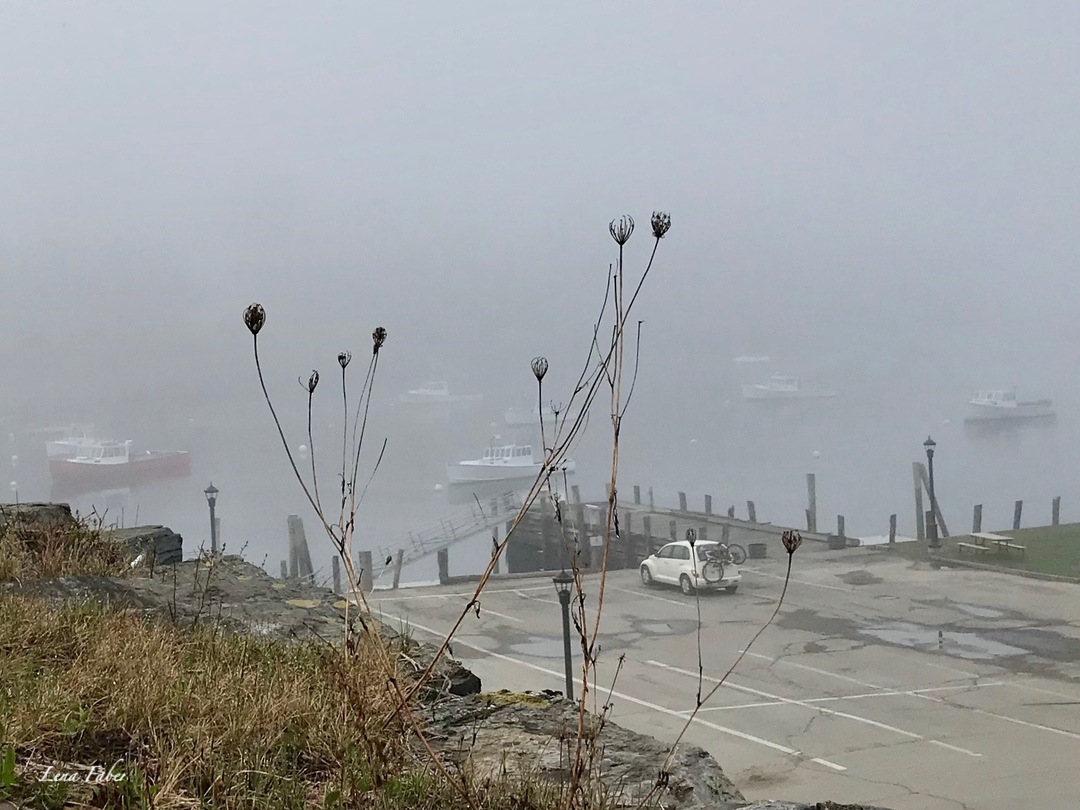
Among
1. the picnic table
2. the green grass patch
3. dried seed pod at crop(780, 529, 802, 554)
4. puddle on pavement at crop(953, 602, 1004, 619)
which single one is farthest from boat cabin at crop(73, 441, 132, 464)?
dried seed pod at crop(780, 529, 802, 554)

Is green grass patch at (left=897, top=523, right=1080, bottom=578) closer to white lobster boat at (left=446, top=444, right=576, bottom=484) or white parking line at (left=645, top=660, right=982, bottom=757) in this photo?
white parking line at (left=645, top=660, right=982, bottom=757)

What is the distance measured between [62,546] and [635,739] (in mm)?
1923

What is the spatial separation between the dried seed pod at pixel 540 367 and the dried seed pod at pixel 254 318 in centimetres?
32

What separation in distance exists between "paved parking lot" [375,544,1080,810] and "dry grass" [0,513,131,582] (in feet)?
13.7

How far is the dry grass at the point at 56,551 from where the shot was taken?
2512 mm

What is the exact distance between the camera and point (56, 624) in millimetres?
1796

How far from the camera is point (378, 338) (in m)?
1.33

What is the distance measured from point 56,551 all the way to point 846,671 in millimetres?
13417

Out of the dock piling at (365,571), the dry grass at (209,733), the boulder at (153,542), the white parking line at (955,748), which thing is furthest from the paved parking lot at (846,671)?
the dry grass at (209,733)

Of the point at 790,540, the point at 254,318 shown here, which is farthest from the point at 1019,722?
the point at 254,318

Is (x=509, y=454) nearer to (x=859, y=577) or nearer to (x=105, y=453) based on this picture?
(x=105, y=453)

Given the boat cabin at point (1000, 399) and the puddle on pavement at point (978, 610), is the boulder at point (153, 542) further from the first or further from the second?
the boat cabin at point (1000, 399)

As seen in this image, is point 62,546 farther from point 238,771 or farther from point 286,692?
point 238,771

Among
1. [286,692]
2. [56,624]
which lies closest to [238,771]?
[286,692]
